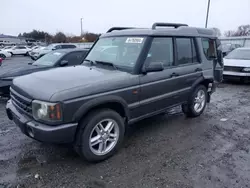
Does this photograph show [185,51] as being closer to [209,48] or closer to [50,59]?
[209,48]

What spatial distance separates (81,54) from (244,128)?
209 inches

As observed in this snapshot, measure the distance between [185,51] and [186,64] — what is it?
277mm

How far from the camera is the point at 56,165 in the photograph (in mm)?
3195

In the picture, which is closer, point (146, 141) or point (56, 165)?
point (56, 165)

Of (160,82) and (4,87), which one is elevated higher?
(160,82)

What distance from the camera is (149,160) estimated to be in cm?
Answer: 333

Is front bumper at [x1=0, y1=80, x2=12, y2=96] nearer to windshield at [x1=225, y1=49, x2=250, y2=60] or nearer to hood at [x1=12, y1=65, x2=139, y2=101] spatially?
hood at [x1=12, y1=65, x2=139, y2=101]

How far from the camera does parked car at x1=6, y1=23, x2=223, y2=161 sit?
2.77 m

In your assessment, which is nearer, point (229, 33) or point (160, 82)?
point (160, 82)

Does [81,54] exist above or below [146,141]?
above

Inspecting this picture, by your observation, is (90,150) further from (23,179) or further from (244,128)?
(244,128)

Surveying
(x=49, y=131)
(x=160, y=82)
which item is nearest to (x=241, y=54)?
(x=160, y=82)

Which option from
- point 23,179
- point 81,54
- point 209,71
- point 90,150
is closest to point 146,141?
point 90,150

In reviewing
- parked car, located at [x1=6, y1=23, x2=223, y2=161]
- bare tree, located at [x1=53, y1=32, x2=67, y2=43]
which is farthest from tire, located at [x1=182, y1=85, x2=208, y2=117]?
bare tree, located at [x1=53, y1=32, x2=67, y2=43]
